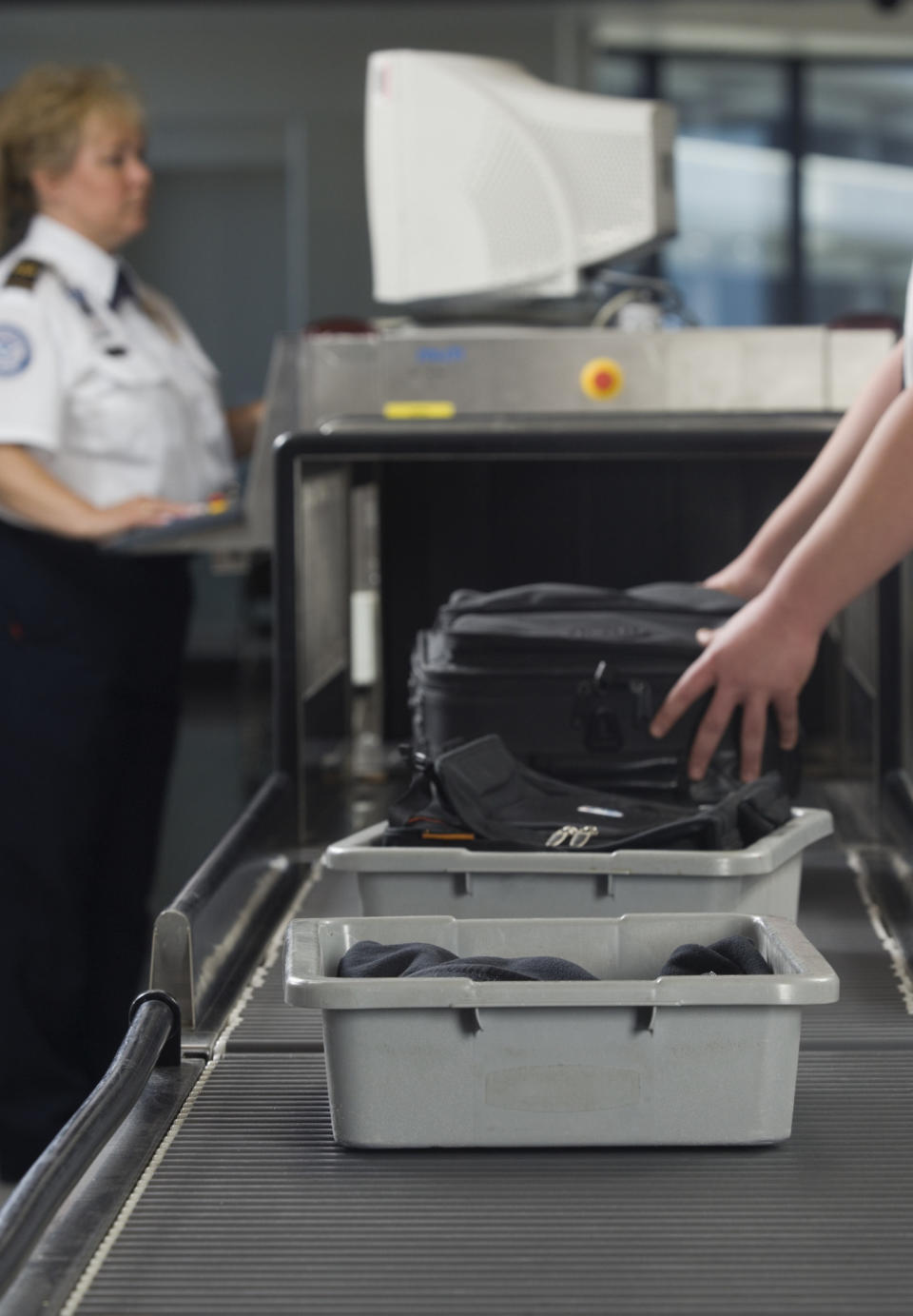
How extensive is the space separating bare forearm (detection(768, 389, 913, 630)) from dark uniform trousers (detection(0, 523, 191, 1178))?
1336mm

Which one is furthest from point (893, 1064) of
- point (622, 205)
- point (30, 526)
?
point (30, 526)

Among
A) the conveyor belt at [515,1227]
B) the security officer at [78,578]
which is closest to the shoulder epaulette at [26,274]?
the security officer at [78,578]

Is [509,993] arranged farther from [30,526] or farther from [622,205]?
[30,526]

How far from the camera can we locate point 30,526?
223 centimetres

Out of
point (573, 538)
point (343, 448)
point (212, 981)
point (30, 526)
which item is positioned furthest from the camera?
point (30, 526)

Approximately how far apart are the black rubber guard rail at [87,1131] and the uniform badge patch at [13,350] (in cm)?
149

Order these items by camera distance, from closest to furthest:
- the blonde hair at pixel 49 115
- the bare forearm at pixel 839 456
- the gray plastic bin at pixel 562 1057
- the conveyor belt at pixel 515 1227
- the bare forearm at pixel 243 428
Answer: the conveyor belt at pixel 515 1227
the gray plastic bin at pixel 562 1057
the bare forearm at pixel 839 456
the blonde hair at pixel 49 115
the bare forearm at pixel 243 428

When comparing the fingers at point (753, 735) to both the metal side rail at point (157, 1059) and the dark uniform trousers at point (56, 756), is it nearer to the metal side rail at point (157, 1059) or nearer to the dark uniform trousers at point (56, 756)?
the metal side rail at point (157, 1059)

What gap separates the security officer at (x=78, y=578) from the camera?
2229 millimetres

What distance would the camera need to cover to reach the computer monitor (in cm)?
200

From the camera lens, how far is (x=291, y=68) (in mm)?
6527

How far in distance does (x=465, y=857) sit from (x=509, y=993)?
0.28m

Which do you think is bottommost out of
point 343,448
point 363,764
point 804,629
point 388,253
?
point 363,764

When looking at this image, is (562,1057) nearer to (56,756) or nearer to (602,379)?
(602,379)
